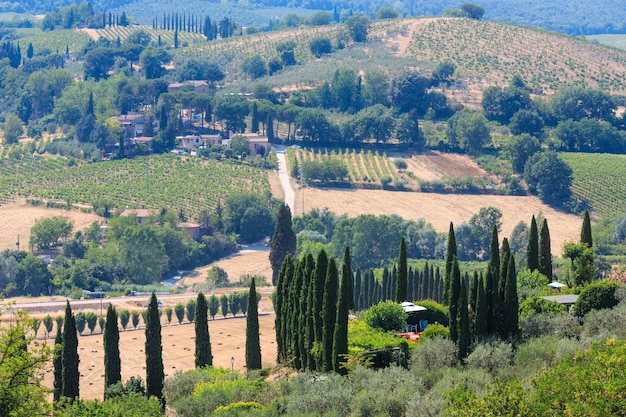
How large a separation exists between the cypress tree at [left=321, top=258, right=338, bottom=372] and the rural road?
71.4 metres

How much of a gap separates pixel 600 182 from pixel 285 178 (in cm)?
3254

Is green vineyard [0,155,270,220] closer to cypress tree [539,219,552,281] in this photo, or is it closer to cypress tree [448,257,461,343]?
cypress tree [539,219,552,281]

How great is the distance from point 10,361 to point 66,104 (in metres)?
141

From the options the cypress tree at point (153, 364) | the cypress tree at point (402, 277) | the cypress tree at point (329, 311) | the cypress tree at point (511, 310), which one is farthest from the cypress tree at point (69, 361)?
the cypress tree at point (511, 310)

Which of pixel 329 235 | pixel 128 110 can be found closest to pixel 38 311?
pixel 329 235

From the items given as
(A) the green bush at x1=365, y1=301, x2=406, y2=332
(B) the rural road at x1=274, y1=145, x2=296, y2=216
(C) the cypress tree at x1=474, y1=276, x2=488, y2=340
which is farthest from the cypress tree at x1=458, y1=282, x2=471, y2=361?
(B) the rural road at x1=274, y1=145, x2=296, y2=216

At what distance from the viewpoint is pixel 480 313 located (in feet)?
188

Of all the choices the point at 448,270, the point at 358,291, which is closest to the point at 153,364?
the point at 448,270

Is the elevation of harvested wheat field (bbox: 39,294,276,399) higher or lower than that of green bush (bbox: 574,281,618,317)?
lower

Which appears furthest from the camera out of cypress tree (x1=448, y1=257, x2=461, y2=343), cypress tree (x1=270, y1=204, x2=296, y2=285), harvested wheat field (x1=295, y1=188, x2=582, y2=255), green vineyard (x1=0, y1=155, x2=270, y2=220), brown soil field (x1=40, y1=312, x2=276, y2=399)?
green vineyard (x1=0, y1=155, x2=270, y2=220)

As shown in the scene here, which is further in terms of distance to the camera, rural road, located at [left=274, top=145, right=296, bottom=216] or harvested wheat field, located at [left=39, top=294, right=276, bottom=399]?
rural road, located at [left=274, top=145, right=296, bottom=216]

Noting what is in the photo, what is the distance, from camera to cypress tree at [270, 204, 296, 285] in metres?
107

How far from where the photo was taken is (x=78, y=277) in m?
110

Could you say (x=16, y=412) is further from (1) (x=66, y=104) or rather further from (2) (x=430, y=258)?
(1) (x=66, y=104)
